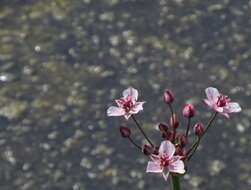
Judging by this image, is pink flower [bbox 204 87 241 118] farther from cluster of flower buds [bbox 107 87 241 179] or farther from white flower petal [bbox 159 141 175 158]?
white flower petal [bbox 159 141 175 158]

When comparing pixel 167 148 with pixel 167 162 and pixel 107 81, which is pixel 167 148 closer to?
pixel 167 162

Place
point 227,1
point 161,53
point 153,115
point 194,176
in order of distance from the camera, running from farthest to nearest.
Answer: point 227,1
point 161,53
point 153,115
point 194,176

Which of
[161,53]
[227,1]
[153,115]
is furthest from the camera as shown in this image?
[227,1]

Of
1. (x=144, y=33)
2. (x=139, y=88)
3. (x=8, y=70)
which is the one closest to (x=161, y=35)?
(x=144, y=33)

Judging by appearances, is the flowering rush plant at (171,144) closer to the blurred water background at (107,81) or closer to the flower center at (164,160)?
the flower center at (164,160)

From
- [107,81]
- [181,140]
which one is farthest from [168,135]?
[107,81]

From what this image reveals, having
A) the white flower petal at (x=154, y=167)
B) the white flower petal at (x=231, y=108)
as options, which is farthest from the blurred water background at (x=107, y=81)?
the white flower petal at (x=154, y=167)

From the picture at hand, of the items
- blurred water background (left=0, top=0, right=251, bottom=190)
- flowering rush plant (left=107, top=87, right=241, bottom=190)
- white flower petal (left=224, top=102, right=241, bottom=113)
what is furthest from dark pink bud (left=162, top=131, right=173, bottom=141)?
blurred water background (left=0, top=0, right=251, bottom=190)

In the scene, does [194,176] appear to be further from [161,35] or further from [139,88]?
[161,35]
